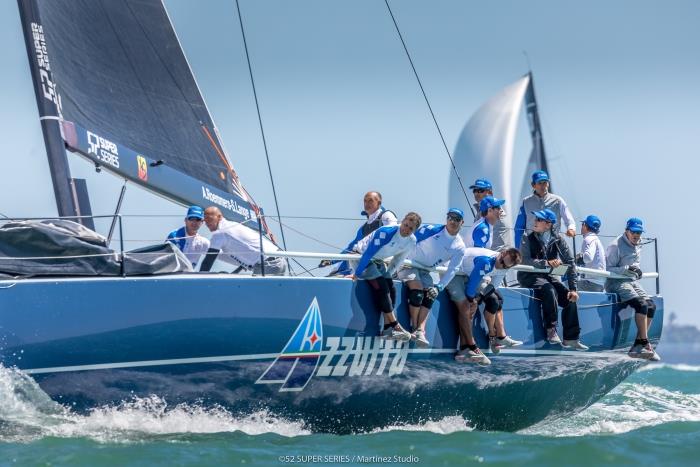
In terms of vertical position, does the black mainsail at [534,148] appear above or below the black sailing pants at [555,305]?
above

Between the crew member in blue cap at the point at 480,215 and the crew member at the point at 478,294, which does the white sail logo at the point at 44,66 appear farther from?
the crew member in blue cap at the point at 480,215

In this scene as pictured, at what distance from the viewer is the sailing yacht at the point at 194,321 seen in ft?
24.1

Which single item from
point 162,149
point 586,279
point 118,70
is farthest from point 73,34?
point 586,279

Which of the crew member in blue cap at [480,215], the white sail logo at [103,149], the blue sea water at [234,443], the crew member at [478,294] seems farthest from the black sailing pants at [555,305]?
the white sail logo at [103,149]

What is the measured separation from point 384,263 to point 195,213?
167cm

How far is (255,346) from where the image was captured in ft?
25.3

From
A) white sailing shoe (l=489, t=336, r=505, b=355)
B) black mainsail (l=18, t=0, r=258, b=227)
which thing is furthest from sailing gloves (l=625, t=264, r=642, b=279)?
black mainsail (l=18, t=0, r=258, b=227)

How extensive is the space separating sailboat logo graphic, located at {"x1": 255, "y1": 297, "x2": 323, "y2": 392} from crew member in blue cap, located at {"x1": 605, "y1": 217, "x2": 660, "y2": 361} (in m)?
3.90

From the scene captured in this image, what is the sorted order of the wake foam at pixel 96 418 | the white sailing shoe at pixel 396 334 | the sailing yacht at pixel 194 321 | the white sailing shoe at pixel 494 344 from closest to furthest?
the wake foam at pixel 96 418 → the sailing yacht at pixel 194 321 → the white sailing shoe at pixel 396 334 → the white sailing shoe at pixel 494 344

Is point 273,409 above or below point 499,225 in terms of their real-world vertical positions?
below

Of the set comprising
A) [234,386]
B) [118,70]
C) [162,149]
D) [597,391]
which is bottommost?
[597,391]

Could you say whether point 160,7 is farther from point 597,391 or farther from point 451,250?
point 597,391

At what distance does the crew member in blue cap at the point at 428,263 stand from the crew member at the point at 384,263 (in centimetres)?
26

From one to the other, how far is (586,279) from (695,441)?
300 cm
